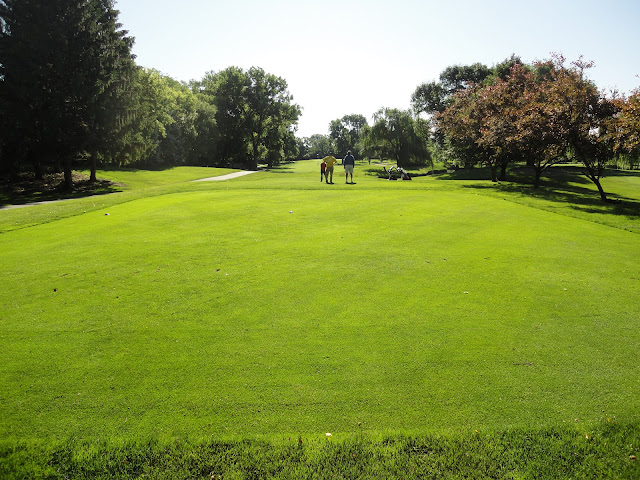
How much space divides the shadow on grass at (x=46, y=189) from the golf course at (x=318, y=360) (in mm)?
21484

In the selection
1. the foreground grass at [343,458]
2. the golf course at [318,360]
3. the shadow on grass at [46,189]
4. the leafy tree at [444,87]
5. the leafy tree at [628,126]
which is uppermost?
the leafy tree at [444,87]

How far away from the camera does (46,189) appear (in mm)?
31312

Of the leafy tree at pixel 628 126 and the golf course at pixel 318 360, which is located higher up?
the leafy tree at pixel 628 126

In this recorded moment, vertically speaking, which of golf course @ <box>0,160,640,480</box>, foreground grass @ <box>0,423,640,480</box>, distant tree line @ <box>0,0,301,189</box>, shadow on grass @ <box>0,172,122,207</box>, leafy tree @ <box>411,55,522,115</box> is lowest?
foreground grass @ <box>0,423,640,480</box>

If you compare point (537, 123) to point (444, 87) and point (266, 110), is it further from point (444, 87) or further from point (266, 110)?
point (266, 110)

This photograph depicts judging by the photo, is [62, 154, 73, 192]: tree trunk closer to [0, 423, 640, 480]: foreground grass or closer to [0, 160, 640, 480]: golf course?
[0, 160, 640, 480]: golf course

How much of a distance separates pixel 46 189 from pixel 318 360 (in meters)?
34.9

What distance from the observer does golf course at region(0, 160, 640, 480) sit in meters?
3.63

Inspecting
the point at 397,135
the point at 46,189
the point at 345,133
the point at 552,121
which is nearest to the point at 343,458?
the point at 552,121

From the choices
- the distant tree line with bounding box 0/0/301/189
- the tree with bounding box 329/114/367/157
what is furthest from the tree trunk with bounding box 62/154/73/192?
the tree with bounding box 329/114/367/157

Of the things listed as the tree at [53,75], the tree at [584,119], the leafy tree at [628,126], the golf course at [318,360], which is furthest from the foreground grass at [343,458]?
the tree at [53,75]

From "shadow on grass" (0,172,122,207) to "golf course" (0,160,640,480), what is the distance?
21.5 metres

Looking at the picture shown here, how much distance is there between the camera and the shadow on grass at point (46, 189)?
27.5m

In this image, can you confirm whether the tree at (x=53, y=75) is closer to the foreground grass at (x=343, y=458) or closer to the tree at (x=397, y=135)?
the foreground grass at (x=343, y=458)
